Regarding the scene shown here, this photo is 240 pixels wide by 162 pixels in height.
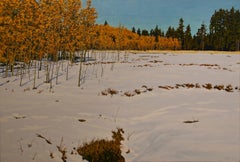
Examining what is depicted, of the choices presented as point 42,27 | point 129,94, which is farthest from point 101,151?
point 42,27

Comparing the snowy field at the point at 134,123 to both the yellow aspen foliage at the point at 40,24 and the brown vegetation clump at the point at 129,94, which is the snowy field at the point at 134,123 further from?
the yellow aspen foliage at the point at 40,24

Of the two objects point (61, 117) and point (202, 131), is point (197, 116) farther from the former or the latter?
point (61, 117)

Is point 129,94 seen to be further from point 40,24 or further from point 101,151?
point 40,24

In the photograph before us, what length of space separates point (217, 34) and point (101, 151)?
121 meters

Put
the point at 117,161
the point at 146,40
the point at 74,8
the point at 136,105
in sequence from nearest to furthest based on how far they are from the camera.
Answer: the point at 117,161 → the point at 136,105 → the point at 74,8 → the point at 146,40

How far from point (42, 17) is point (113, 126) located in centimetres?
1884

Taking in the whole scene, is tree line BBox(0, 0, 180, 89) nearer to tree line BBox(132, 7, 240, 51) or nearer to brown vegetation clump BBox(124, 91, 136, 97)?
brown vegetation clump BBox(124, 91, 136, 97)

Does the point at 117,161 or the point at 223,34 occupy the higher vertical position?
the point at 223,34

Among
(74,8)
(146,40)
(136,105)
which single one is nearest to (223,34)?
(146,40)

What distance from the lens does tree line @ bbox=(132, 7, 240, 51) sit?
116 meters

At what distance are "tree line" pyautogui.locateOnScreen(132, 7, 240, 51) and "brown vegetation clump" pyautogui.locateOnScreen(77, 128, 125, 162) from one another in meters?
114

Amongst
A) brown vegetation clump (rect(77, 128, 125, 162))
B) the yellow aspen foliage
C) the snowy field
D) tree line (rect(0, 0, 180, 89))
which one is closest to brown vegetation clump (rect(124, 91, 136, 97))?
the snowy field

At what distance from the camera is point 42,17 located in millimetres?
28422

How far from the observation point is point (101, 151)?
956cm
